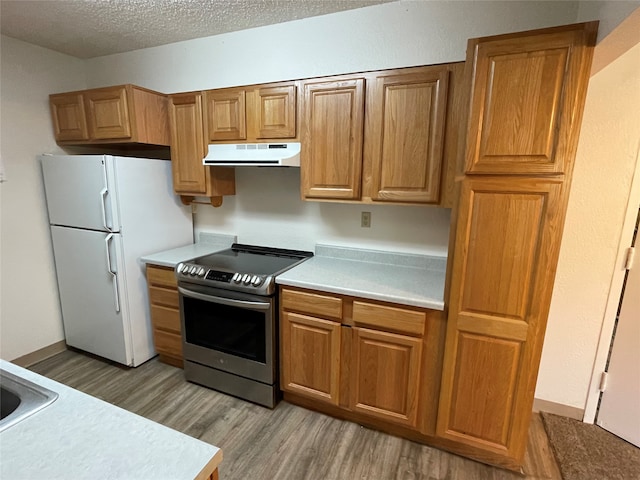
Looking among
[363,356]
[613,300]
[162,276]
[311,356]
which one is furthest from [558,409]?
[162,276]

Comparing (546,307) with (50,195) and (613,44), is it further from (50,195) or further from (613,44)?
(50,195)

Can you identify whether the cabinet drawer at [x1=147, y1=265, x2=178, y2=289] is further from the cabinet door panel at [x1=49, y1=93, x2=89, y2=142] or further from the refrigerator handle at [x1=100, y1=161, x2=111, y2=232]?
the cabinet door panel at [x1=49, y1=93, x2=89, y2=142]

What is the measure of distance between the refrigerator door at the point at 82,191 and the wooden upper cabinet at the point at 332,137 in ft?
4.54

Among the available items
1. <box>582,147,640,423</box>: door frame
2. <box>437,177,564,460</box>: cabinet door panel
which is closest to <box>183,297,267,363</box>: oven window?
<box>437,177,564,460</box>: cabinet door panel

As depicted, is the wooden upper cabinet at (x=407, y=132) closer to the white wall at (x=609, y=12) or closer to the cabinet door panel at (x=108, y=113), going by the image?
the white wall at (x=609, y=12)

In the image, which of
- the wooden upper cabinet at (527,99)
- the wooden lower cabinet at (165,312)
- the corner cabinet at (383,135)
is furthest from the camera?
the wooden lower cabinet at (165,312)

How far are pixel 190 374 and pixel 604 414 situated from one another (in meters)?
2.76

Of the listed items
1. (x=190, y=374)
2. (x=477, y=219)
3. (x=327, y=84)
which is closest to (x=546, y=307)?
(x=477, y=219)

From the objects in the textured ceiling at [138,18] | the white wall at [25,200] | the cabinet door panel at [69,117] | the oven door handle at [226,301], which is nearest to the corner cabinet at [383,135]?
the textured ceiling at [138,18]

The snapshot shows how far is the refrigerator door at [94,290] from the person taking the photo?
2465 mm

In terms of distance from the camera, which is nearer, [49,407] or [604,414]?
[49,407]

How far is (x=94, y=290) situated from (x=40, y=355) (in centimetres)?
83

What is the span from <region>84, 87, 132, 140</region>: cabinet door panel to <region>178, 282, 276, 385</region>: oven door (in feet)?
4.12

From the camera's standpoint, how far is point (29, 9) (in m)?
2.08
